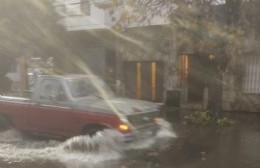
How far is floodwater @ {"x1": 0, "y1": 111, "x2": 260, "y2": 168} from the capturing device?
816 cm

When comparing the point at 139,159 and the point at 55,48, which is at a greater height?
the point at 55,48

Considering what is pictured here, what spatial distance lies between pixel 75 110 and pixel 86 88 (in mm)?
875

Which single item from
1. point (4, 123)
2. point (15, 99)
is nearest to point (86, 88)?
point (15, 99)

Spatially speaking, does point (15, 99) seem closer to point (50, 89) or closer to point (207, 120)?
point (50, 89)

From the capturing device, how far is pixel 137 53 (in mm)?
18297

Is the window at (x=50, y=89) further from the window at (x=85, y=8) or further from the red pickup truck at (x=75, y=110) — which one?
the window at (x=85, y=8)

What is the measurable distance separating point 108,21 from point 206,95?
5.52 meters

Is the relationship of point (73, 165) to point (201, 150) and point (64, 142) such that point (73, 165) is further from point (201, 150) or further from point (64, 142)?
point (201, 150)

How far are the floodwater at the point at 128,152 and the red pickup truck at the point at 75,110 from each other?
294 millimetres

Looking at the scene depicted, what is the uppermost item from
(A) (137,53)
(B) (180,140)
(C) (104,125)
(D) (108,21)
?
(D) (108,21)

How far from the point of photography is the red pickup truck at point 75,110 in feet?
28.5

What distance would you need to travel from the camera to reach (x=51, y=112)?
375 inches

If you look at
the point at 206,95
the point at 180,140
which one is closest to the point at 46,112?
the point at 180,140

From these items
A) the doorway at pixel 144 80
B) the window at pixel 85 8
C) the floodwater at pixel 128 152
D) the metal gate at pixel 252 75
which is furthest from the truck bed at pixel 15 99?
the metal gate at pixel 252 75
